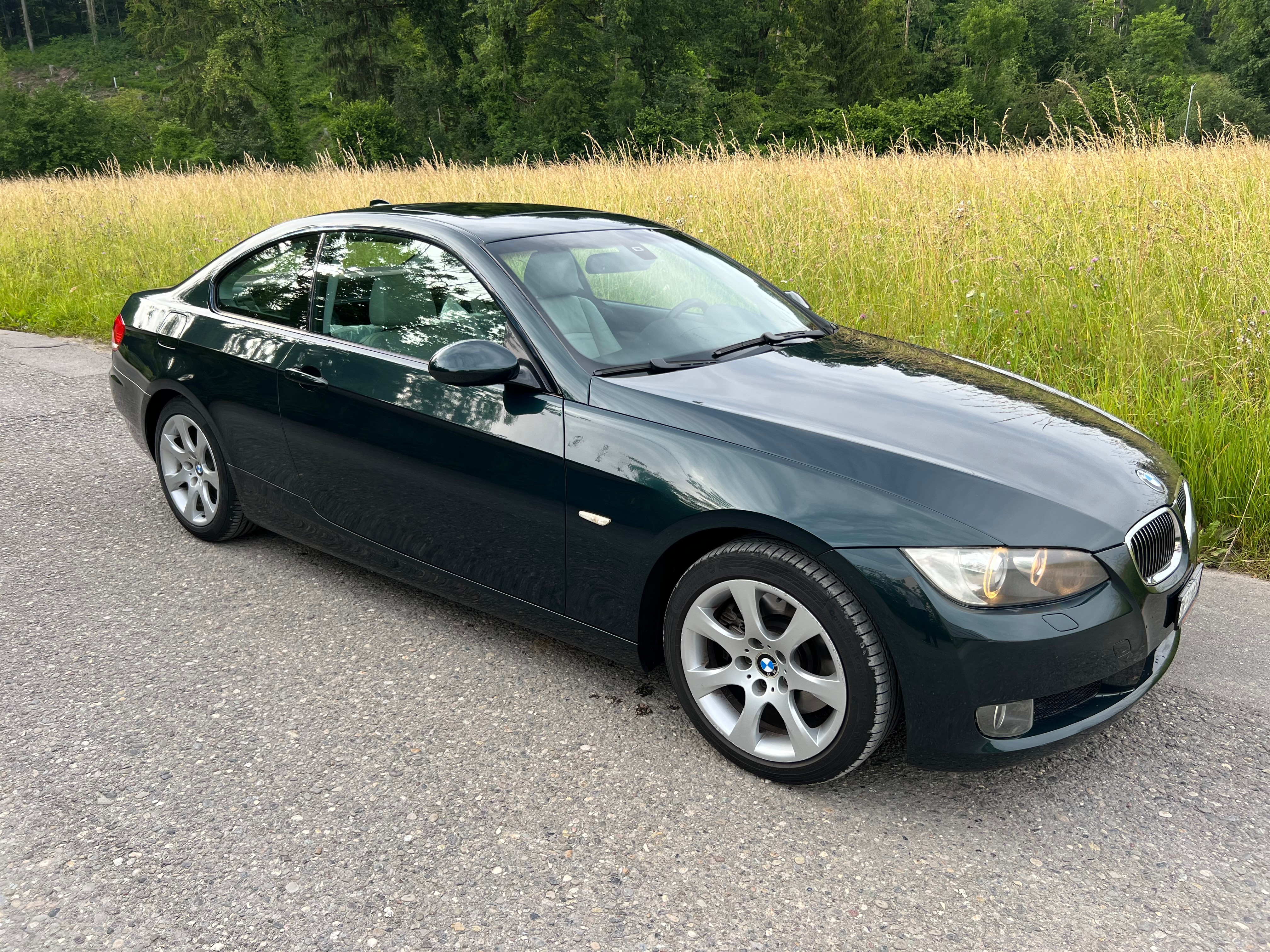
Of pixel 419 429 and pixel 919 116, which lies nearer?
pixel 419 429

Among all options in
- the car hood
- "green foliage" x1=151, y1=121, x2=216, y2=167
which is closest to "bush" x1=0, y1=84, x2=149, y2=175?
"green foliage" x1=151, y1=121, x2=216, y2=167

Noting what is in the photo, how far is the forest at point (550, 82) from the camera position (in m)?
41.2

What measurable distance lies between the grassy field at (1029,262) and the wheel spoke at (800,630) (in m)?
2.50

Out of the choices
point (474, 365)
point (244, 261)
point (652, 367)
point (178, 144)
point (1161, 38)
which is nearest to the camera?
point (474, 365)

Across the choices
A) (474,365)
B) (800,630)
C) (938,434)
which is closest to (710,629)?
(800,630)

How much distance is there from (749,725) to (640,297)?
62.7 inches

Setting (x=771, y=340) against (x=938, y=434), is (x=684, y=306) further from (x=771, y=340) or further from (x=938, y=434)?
(x=938, y=434)

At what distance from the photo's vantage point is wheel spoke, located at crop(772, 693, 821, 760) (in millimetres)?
2484

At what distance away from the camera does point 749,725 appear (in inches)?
102

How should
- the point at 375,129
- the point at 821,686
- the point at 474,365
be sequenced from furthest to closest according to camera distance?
the point at 375,129, the point at 474,365, the point at 821,686

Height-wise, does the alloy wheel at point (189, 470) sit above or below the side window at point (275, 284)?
below

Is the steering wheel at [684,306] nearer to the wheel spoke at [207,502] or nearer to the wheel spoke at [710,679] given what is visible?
the wheel spoke at [710,679]

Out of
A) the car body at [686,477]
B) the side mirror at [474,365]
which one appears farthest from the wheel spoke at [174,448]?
the side mirror at [474,365]

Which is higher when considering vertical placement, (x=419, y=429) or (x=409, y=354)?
(x=409, y=354)
